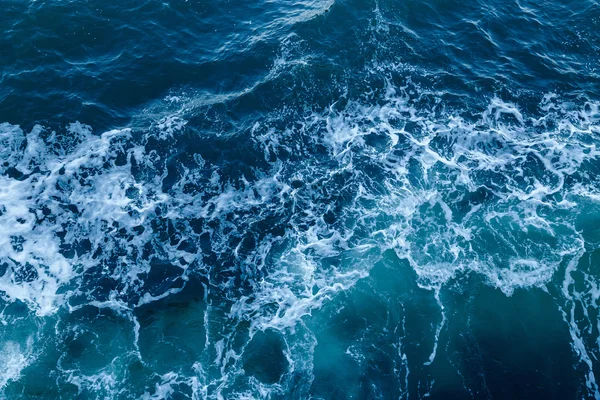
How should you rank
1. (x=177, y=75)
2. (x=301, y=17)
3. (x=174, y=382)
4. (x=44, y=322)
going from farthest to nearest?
(x=301, y=17) → (x=177, y=75) → (x=44, y=322) → (x=174, y=382)

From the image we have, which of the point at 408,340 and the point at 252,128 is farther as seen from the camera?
the point at 252,128

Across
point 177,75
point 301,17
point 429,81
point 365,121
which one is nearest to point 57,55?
point 177,75

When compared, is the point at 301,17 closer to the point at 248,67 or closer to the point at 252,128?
the point at 248,67

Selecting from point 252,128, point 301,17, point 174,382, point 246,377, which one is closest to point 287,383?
point 246,377

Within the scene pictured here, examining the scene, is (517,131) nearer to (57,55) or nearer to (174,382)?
(174,382)

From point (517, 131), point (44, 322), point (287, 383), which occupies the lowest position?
point (287, 383)

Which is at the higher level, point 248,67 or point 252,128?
point 248,67

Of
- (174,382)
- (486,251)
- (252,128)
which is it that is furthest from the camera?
(252,128)
